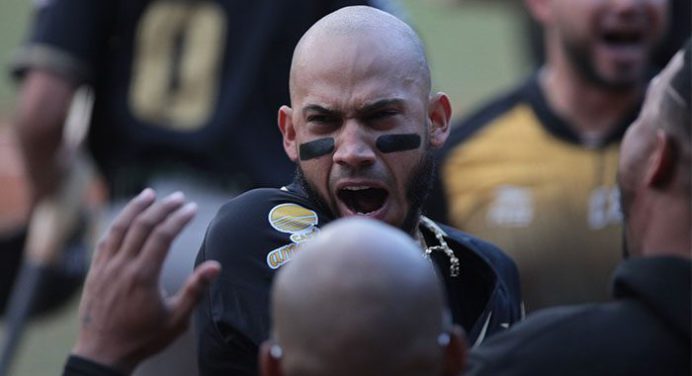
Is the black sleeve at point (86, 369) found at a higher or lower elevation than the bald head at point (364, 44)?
lower

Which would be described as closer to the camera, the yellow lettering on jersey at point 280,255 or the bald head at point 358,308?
the bald head at point 358,308

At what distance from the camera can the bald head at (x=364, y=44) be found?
2.92m

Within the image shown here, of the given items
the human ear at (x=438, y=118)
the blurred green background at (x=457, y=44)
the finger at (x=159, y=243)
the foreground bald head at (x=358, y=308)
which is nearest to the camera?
the foreground bald head at (x=358, y=308)

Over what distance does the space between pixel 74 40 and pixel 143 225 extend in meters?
3.03

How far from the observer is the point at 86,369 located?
2.43m

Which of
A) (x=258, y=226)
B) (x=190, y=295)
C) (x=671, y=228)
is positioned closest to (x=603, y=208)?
(x=258, y=226)

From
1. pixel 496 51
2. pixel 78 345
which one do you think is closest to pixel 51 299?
pixel 78 345

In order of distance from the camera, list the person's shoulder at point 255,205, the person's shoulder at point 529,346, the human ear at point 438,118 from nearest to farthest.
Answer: the person's shoulder at point 529,346
the person's shoulder at point 255,205
the human ear at point 438,118

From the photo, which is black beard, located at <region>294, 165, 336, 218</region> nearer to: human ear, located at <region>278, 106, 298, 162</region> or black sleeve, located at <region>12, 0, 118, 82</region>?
human ear, located at <region>278, 106, 298, 162</region>

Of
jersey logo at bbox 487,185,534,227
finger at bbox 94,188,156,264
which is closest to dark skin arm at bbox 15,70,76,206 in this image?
jersey logo at bbox 487,185,534,227

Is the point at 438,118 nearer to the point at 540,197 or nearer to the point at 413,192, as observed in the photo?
the point at 413,192

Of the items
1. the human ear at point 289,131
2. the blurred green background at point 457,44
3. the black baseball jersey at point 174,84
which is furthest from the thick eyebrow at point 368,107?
the blurred green background at point 457,44

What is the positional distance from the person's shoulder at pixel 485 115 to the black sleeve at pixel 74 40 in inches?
48.1

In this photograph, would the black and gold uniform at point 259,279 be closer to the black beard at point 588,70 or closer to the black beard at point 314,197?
the black beard at point 314,197
